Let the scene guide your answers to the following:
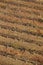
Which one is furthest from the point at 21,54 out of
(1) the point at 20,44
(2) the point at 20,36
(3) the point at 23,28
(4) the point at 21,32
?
(3) the point at 23,28

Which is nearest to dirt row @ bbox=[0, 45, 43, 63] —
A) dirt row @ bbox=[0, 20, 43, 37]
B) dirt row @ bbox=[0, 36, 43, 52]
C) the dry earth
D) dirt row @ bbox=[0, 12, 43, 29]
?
the dry earth

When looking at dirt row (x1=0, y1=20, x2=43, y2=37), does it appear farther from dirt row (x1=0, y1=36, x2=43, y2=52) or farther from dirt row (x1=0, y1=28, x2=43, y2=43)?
dirt row (x1=0, y1=36, x2=43, y2=52)

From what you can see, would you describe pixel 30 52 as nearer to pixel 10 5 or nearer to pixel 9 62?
pixel 9 62

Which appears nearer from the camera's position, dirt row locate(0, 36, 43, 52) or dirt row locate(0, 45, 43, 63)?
dirt row locate(0, 45, 43, 63)

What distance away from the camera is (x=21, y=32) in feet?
14.7

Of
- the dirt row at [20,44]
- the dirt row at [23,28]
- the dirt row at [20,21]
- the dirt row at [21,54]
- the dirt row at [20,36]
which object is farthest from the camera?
the dirt row at [20,21]

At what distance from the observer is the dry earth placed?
3.93m

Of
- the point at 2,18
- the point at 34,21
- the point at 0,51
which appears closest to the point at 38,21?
the point at 34,21

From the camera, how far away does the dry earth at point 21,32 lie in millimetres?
3926

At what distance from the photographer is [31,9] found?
Answer: 16.7ft

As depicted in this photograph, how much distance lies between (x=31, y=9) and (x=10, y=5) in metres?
0.48

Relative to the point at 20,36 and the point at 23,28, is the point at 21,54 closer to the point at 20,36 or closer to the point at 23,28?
the point at 20,36

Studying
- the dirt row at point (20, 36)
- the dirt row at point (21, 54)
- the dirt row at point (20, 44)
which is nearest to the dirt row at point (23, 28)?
the dirt row at point (20, 36)

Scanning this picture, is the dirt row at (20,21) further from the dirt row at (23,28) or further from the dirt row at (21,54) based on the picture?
the dirt row at (21,54)
